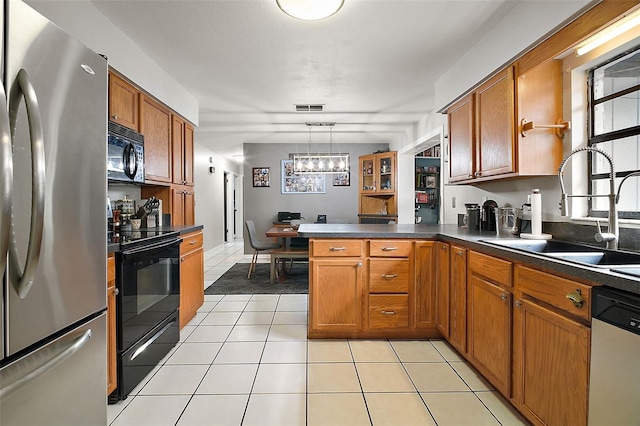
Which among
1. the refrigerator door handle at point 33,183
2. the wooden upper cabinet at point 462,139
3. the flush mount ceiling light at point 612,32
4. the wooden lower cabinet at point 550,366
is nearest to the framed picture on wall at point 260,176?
the wooden upper cabinet at point 462,139

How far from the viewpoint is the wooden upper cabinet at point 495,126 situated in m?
2.16

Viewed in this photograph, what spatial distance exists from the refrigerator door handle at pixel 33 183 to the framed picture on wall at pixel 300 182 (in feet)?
19.8

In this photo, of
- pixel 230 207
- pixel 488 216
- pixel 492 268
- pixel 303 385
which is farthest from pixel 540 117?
pixel 230 207

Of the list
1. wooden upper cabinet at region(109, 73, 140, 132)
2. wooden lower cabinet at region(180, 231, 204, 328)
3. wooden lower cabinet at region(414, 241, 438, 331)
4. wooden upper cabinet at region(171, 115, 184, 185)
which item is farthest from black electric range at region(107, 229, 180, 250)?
wooden lower cabinet at region(414, 241, 438, 331)

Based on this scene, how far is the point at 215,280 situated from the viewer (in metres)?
4.70

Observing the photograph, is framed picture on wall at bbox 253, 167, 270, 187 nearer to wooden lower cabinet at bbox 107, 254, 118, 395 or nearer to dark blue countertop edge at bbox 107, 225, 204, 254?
dark blue countertop edge at bbox 107, 225, 204, 254

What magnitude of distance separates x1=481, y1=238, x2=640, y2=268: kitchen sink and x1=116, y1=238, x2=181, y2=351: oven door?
6.84 feet

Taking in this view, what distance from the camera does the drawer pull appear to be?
121 cm

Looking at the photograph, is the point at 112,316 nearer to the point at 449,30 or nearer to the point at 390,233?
the point at 390,233

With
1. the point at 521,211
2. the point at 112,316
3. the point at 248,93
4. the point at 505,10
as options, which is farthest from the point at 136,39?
the point at 521,211

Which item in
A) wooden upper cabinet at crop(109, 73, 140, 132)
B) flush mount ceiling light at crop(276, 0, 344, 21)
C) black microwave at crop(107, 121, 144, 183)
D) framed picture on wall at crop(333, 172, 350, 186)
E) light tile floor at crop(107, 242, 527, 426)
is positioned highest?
flush mount ceiling light at crop(276, 0, 344, 21)

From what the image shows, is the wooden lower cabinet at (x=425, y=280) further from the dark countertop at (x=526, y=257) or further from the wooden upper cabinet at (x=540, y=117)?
the wooden upper cabinet at (x=540, y=117)

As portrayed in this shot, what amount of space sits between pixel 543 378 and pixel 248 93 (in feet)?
11.9

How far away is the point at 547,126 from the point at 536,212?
0.55 m
